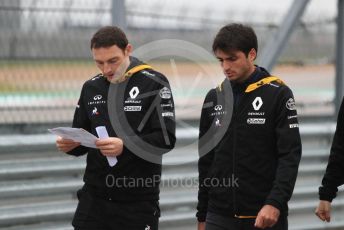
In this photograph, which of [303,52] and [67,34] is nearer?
[67,34]

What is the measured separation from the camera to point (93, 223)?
4500 mm

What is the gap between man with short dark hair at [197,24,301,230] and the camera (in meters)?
4.29

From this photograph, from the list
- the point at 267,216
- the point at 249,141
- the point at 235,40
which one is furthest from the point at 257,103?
the point at 267,216

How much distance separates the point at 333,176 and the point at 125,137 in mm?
1191

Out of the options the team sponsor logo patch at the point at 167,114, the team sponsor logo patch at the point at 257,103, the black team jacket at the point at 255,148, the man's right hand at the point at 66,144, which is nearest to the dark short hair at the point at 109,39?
the team sponsor logo patch at the point at 167,114

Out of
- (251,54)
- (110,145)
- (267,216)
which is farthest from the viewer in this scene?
(251,54)

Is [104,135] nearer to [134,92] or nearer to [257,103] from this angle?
[134,92]

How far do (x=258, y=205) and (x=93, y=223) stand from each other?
0.90 m

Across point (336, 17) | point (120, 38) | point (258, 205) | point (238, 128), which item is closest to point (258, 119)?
point (238, 128)

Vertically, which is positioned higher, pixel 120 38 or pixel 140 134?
pixel 120 38

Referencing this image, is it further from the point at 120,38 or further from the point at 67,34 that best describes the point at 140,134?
the point at 67,34

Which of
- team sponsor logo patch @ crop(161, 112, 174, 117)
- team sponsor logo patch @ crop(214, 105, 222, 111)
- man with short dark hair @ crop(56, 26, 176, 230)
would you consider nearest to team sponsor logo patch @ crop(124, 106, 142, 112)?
man with short dark hair @ crop(56, 26, 176, 230)

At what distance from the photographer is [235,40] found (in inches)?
170

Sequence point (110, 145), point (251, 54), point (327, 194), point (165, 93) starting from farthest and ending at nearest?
1. point (327, 194)
2. point (165, 93)
3. point (251, 54)
4. point (110, 145)
